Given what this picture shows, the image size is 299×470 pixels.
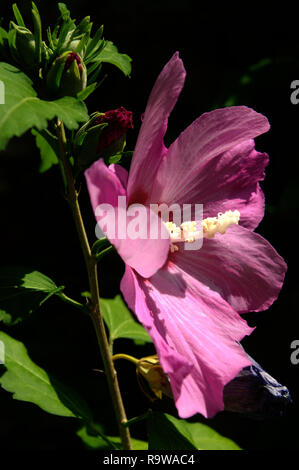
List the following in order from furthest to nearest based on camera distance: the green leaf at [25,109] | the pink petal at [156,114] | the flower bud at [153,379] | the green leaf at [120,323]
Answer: the green leaf at [120,323] < the flower bud at [153,379] < the pink petal at [156,114] < the green leaf at [25,109]

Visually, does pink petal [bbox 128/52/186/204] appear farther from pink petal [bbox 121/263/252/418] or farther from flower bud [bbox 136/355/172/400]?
flower bud [bbox 136/355/172/400]

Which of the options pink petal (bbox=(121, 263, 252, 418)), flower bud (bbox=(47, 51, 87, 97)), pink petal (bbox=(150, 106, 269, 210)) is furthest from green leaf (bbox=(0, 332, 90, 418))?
flower bud (bbox=(47, 51, 87, 97))

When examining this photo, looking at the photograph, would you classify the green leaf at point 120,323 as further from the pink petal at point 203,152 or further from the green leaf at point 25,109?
the green leaf at point 25,109

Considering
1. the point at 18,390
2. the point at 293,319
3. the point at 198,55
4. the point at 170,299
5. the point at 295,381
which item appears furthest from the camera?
the point at 198,55

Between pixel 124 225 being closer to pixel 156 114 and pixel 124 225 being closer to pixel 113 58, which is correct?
pixel 156 114

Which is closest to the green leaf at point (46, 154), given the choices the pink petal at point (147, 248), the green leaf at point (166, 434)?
the pink petal at point (147, 248)
